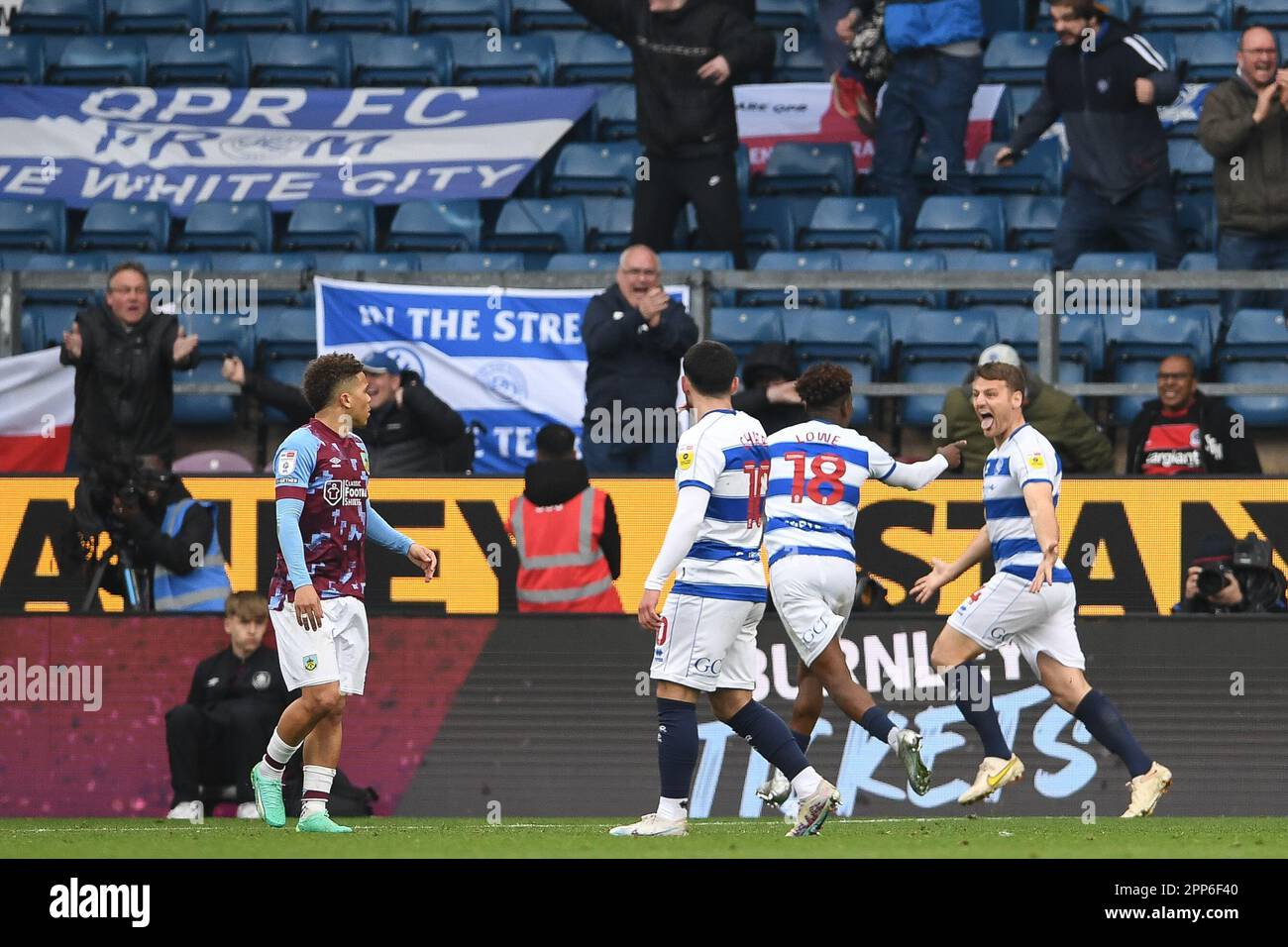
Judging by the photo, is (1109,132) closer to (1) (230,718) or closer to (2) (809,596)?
(2) (809,596)

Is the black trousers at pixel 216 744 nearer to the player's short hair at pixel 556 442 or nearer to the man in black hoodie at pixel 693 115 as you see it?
the player's short hair at pixel 556 442

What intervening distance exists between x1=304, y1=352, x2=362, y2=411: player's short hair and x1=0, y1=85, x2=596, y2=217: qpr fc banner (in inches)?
294

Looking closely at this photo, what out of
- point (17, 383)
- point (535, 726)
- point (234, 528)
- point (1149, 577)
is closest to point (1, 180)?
point (17, 383)

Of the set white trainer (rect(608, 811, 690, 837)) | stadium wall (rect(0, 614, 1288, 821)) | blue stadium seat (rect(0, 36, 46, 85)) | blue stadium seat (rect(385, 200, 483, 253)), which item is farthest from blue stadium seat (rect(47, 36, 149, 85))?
white trainer (rect(608, 811, 690, 837))

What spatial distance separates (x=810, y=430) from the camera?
909 centimetres

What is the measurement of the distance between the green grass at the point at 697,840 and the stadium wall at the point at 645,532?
2.21m

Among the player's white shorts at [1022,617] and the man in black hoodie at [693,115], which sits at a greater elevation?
the man in black hoodie at [693,115]

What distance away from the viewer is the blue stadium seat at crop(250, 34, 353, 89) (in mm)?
16984

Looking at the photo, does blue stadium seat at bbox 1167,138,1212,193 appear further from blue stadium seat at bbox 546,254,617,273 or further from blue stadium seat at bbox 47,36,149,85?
blue stadium seat at bbox 47,36,149,85

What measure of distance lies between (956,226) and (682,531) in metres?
7.62

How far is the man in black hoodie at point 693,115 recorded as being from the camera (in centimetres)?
1416

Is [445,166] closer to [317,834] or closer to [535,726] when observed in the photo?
[535,726]

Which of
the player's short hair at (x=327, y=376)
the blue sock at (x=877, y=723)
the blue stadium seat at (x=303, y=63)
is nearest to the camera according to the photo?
the player's short hair at (x=327, y=376)

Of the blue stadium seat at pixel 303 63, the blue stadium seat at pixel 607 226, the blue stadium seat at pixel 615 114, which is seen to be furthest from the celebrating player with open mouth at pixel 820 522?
the blue stadium seat at pixel 303 63
